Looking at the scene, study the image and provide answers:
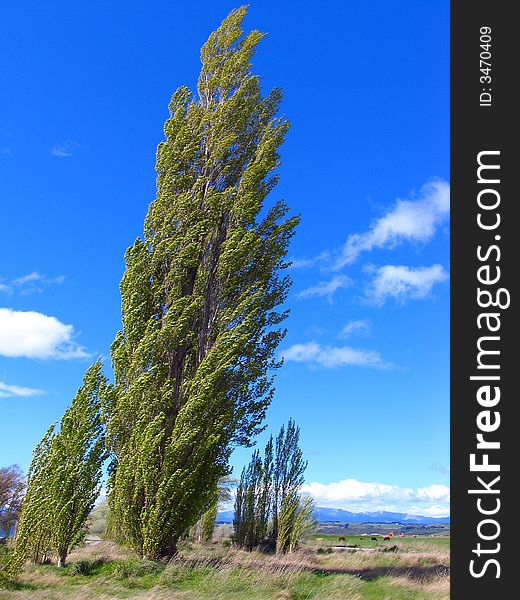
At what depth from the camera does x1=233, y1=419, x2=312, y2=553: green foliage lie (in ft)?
66.7

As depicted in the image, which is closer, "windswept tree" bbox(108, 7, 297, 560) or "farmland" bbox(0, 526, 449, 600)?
"farmland" bbox(0, 526, 449, 600)

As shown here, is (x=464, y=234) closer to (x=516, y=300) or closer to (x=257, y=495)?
(x=516, y=300)

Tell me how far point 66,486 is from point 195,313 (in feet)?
19.5

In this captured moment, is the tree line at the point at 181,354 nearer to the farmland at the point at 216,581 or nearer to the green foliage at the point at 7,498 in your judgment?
the farmland at the point at 216,581

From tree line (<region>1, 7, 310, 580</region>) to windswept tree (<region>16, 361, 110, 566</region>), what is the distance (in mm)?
31

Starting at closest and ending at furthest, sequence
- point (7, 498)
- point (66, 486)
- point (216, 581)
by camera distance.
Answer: point (216, 581), point (66, 486), point (7, 498)

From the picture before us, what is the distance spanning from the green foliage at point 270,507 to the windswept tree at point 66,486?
7.44 meters

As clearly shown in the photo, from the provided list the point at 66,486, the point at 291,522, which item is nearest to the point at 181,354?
the point at 66,486

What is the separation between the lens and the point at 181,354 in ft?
49.6

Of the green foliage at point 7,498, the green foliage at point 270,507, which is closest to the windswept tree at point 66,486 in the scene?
the green foliage at point 270,507

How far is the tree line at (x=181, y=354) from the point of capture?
45.2ft

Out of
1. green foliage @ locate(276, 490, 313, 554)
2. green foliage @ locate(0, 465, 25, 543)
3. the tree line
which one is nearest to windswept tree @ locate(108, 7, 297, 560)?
the tree line

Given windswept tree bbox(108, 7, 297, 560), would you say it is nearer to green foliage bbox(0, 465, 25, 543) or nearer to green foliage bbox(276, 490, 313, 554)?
green foliage bbox(276, 490, 313, 554)

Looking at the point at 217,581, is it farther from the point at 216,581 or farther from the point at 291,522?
the point at 291,522
